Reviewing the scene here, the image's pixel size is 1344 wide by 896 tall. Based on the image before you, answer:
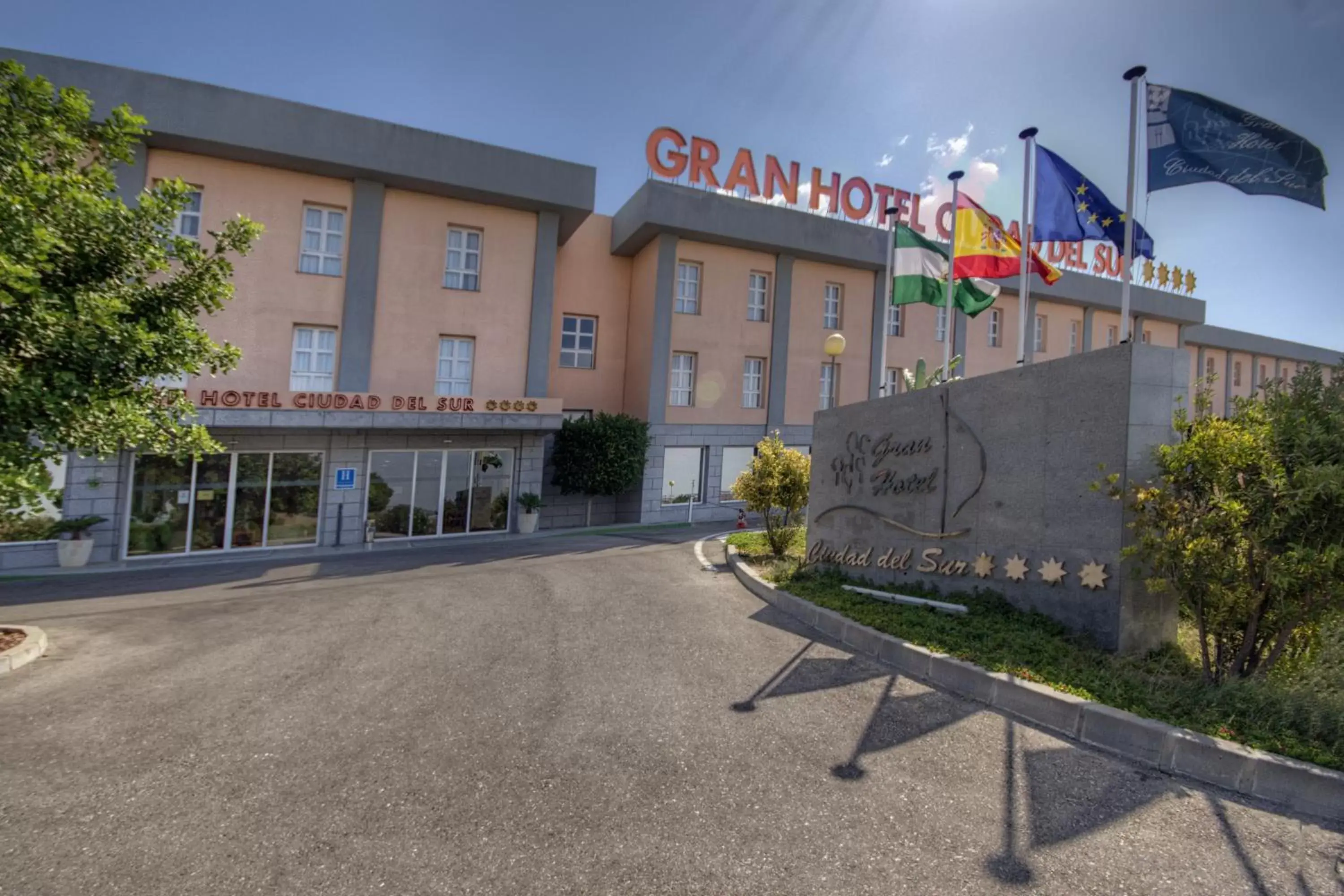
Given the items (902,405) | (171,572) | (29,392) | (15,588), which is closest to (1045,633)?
(902,405)

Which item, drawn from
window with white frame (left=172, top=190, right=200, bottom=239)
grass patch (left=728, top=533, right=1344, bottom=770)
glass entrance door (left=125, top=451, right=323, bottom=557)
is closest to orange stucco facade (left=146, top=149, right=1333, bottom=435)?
window with white frame (left=172, top=190, right=200, bottom=239)

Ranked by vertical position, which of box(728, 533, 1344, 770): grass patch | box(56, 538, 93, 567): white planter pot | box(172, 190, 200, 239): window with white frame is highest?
box(172, 190, 200, 239): window with white frame

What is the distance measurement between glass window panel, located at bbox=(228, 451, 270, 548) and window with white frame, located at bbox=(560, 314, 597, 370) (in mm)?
10187

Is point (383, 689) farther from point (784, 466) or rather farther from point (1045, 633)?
point (784, 466)

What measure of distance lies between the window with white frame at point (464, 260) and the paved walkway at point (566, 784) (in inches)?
560

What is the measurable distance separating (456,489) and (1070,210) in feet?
56.0

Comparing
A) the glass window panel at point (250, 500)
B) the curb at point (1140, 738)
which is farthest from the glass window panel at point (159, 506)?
the curb at point (1140, 738)

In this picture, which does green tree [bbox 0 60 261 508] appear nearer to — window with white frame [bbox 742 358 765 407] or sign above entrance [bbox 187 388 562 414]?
sign above entrance [bbox 187 388 562 414]

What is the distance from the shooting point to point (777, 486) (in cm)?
1326

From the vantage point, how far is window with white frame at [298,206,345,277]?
18062 millimetres

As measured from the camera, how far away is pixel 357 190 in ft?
60.2

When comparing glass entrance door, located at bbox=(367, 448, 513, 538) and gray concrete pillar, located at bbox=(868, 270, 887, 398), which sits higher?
gray concrete pillar, located at bbox=(868, 270, 887, 398)

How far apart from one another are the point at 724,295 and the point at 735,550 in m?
12.5

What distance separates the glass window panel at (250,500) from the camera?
16.9 meters
